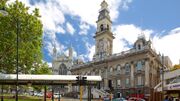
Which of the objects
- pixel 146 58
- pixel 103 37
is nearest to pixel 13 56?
pixel 146 58

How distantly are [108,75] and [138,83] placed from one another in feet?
39.2

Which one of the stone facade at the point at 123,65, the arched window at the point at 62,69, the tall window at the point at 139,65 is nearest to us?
the stone facade at the point at 123,65

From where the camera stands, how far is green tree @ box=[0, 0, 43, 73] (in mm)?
40438

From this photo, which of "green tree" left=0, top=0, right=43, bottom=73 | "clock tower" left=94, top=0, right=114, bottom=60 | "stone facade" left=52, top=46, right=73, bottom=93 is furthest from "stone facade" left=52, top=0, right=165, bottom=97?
"green tree" left=0, top=0, right=43, bottom=73

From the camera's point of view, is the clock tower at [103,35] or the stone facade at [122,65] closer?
the stone facade at [122,65]

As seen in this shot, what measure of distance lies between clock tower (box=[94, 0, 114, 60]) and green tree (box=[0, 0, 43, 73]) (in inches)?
1829

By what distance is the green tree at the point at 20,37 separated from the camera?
40.4 metres

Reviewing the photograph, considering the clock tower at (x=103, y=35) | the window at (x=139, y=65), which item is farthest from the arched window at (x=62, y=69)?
the window at (x=139, y=65)

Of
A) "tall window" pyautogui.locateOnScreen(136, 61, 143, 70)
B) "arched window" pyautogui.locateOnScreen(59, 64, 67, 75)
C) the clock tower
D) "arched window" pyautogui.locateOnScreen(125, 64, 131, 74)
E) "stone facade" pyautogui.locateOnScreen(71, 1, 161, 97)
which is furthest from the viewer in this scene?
"arched window" pyautogui.locateOnScreen(59, 64, 67, 75)

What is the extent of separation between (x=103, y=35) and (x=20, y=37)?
50.3 metres

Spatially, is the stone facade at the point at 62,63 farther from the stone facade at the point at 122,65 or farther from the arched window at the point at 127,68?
the arched window at the point at 127,68

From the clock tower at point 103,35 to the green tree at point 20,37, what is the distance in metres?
46.5

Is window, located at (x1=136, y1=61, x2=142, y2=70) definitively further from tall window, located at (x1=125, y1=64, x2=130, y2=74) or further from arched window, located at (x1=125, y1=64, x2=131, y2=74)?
tall window, located at (x1=125, y1=64, x2=130, y2=74)

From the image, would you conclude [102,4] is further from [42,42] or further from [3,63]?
[3,63]
